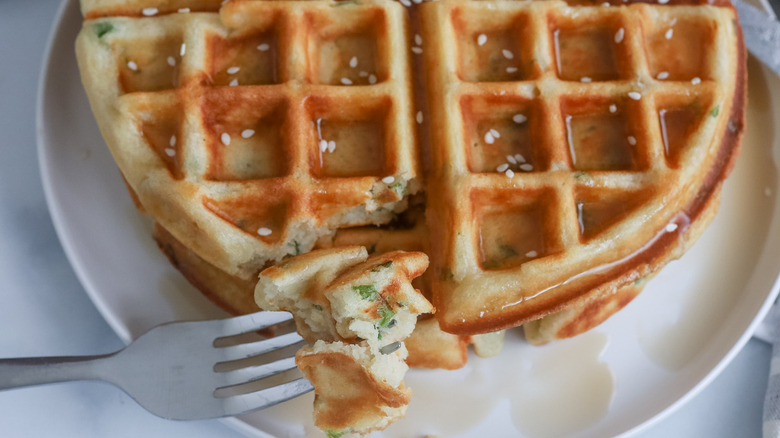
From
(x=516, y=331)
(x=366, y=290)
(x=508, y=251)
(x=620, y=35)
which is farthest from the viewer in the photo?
(x=516, y=331)

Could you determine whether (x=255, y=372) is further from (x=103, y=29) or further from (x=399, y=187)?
(x=103, y=29)

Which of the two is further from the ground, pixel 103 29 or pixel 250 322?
pixel 103 29

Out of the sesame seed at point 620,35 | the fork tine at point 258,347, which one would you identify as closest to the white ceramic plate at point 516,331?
the fork tine at point 258,347

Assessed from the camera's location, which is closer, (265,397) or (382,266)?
(382,266)

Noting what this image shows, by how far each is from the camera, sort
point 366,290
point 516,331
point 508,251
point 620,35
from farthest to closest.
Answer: point 516,331 → point 620,35 → point 508,251 → point 366,290

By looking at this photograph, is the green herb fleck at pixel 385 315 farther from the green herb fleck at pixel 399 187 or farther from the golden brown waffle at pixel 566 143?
the green herb fleck at pixel 399 187

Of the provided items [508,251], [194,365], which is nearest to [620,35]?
[508,251]

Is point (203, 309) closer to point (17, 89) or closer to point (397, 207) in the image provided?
point (397, 207)
